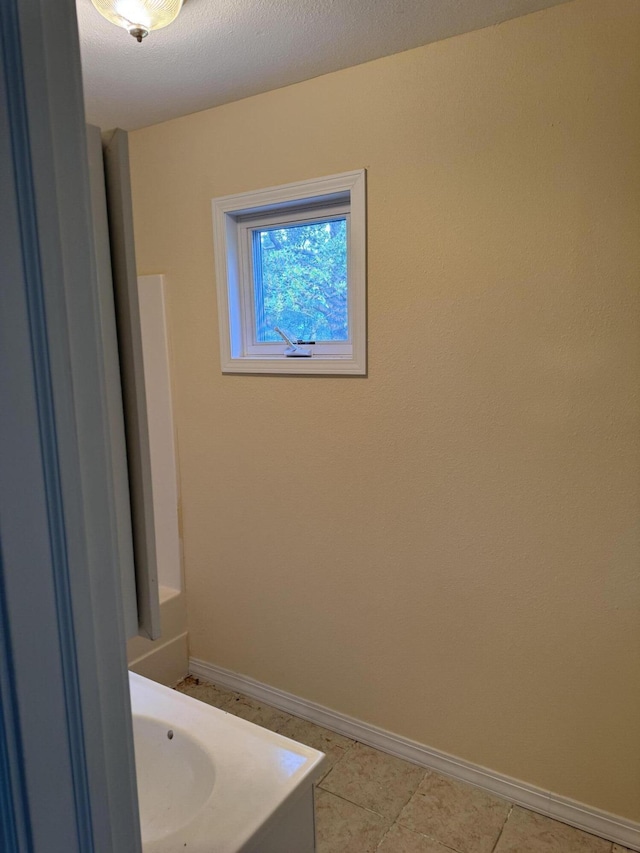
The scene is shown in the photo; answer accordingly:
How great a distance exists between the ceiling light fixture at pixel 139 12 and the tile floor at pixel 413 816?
2.24 m

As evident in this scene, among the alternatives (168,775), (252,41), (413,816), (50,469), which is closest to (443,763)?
(413,816)

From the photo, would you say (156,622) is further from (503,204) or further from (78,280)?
(503,204)

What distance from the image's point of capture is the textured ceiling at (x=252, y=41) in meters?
1.47

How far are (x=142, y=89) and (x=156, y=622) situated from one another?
1.91 m

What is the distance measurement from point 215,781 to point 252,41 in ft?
6.14

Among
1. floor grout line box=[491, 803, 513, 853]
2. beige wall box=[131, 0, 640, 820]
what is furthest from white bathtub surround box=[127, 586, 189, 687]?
floor grout line box=[491, 803, 513, 853]

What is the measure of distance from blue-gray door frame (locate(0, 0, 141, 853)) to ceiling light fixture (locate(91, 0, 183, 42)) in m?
1.02

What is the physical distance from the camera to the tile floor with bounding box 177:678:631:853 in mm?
1676

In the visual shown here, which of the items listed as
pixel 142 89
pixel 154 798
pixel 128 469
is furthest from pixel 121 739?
pixel 142 89

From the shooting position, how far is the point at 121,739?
0.58 metres

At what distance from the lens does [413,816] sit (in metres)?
1.78

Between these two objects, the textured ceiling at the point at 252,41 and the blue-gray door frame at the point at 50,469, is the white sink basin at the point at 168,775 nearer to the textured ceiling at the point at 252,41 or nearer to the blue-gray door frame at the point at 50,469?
the blue-gray door frame at the point at 50,469

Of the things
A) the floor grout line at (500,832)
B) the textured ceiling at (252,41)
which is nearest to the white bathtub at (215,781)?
the floor grout line at (500,832)

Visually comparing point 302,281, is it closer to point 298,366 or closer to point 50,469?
point 298,366
